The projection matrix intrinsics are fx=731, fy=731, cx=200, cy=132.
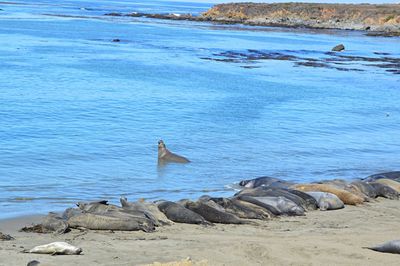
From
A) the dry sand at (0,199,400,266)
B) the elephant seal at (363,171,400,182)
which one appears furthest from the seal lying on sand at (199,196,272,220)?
the elephant seal at (363,171,400,182)

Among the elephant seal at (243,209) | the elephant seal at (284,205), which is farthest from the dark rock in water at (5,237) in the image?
the elephant seal at (284,205)

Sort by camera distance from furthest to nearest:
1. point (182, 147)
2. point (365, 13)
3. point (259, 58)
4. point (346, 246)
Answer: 1. point (365, 13)
2. point (259, 58)
3. point (182, 147)
4. point (346, 246)

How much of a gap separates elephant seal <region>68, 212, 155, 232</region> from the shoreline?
2662 inches

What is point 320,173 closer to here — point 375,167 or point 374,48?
point 375,167

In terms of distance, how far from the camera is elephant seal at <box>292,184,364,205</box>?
438 inches

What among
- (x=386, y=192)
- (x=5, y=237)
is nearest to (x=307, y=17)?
(x=386, y=192)

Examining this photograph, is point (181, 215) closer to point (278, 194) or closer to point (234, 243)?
point (234, 243)

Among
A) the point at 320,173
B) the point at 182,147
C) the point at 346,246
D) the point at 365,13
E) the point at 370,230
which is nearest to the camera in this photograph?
the point at 346,246

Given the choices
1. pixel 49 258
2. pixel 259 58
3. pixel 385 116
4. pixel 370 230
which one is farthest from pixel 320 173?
pixel 259 58

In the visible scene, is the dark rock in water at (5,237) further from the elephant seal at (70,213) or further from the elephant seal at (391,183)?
the elephant seal at (391,183)

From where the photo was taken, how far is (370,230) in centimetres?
925

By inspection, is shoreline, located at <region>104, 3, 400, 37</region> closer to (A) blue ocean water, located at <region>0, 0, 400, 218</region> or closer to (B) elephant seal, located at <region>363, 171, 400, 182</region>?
(A) blue ocean water, located at <region>0, 0, 400, 218</region>

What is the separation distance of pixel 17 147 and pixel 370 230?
28.9 ft

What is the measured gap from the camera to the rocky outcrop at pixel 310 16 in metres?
80.9
